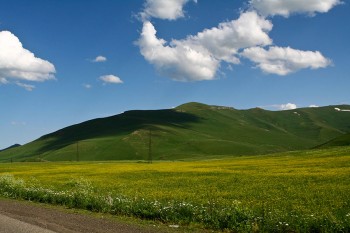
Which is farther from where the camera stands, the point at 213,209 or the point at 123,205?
the point at 123,205

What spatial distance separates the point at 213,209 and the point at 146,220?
3715mm

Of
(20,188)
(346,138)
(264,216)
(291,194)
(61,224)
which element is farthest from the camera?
(346,138)

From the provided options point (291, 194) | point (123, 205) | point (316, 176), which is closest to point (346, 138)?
point (316, 176)

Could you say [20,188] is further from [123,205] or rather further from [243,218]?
[243,218]

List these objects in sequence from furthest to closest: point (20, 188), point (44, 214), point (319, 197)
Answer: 1. point (20, 188)
2. point (319, 197)
3. point (44, 214)

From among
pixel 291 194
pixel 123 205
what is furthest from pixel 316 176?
pixel 123 205

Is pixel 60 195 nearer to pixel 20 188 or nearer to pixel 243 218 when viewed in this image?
pixel 20 188

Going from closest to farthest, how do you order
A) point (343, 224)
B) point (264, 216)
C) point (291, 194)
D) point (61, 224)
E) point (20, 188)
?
point (343, 224) < point (264, 216) < point (61, 224) < point (291, 194) < point (20, 188)

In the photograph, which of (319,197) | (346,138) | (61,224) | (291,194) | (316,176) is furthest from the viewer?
(346,138)

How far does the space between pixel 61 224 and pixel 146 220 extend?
4271mm

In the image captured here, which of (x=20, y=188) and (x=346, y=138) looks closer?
(x=20, y=188)

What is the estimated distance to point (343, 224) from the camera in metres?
16.0

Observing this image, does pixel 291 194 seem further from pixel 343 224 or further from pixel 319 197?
pixel 343 224

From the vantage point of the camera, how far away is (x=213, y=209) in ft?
66.5
